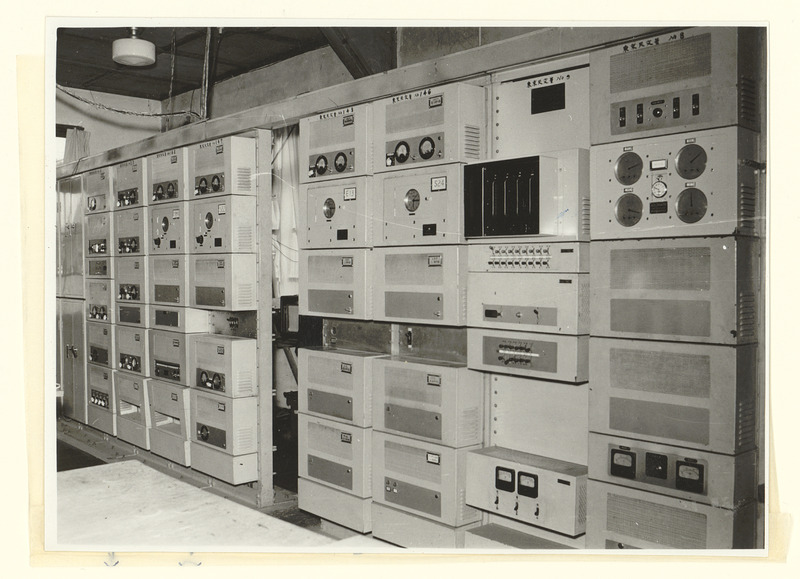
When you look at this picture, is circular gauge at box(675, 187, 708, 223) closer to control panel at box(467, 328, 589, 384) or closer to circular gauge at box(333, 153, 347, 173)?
control panel at box(467, 328, 589, 384)

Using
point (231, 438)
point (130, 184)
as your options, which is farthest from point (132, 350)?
point (231, 438)

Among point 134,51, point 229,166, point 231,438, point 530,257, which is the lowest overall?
point 231,438

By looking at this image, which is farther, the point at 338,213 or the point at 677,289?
the point at 338,213

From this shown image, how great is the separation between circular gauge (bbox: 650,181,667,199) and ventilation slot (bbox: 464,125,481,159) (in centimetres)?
101

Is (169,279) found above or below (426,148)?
below

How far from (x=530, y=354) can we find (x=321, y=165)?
174 centimetres

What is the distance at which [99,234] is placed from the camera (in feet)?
21.1

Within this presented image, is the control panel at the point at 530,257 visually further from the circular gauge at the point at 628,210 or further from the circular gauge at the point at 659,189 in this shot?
the circular gauge at the point at 659,189

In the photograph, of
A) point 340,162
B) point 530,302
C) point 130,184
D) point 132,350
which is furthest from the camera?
point 132,350

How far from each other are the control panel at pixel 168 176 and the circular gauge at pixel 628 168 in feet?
11.1

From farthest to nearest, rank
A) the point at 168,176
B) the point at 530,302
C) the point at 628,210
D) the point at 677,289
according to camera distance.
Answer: the point at 168,176 → the point at 530,302 → the point at 628,210 → the point at 677,289

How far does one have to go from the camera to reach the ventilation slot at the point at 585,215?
308 centimetres

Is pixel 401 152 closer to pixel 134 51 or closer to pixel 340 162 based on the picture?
pixel 340 162

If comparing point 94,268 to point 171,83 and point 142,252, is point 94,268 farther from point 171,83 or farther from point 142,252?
point 171,83
